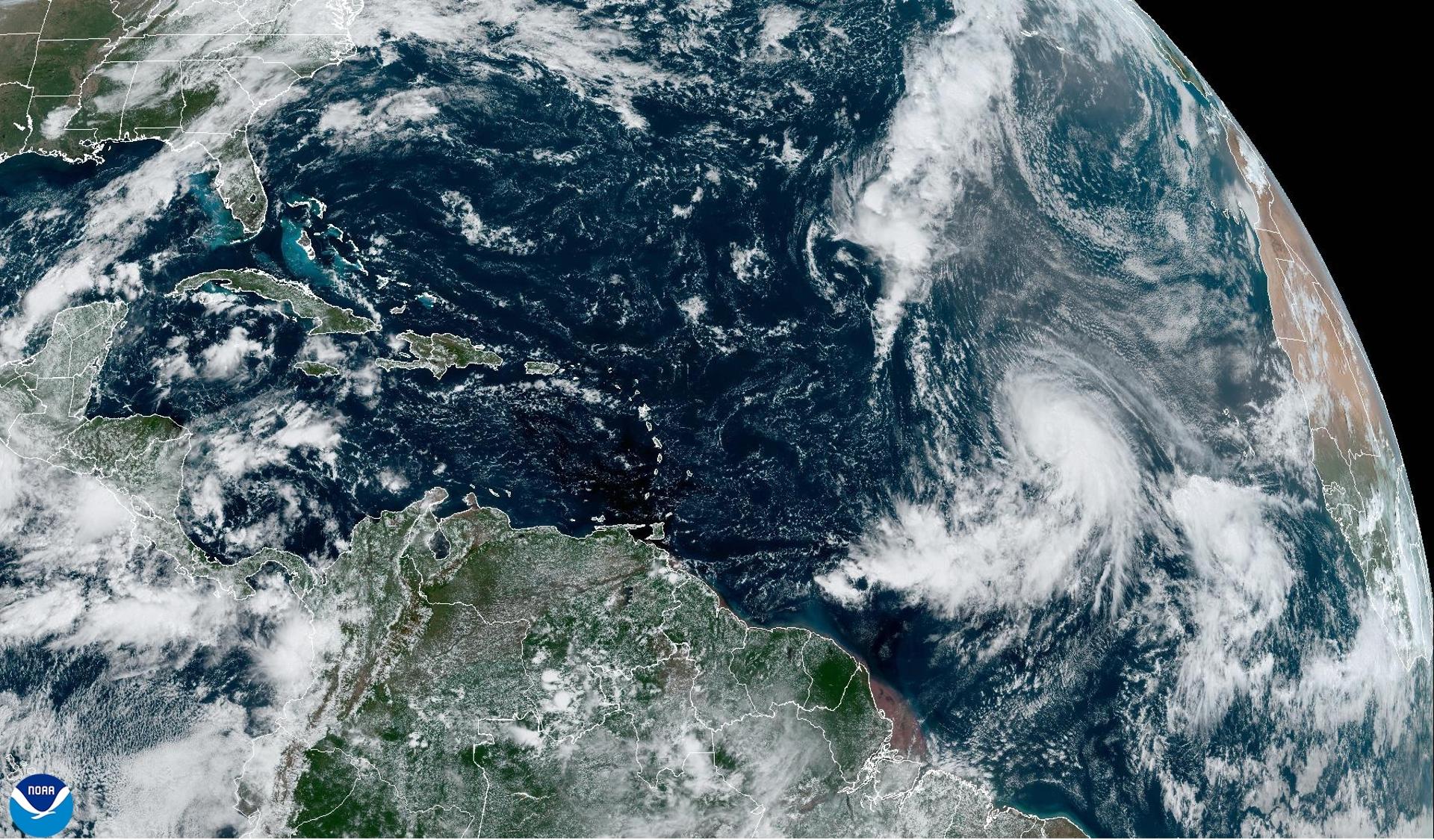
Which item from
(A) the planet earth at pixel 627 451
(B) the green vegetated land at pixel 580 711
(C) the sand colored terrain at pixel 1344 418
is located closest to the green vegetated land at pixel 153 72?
(A) the planet earth at pixel 627 451

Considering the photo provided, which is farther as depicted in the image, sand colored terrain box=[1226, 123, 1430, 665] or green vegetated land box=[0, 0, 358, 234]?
sand colored terrain box=[1226, 123, 1430, 665]

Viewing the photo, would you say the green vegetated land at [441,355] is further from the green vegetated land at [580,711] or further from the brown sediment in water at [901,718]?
the brown sediment in water at [901,718]

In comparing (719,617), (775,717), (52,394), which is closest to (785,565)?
(719,617)

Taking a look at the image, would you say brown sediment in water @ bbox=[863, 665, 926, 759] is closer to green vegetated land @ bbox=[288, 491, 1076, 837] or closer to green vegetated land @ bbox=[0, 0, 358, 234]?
green vegetated land @ bbox=[288, 491, 1076, 837]

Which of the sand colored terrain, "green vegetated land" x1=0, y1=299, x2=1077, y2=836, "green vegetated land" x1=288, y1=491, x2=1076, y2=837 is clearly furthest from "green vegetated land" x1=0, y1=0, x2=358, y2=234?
the sand colored terrain

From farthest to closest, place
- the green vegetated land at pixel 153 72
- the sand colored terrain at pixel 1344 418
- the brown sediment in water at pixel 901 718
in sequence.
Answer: the sand colored terrain at pixel 1344 418, the green vegetated land at pixel 153 72, the brown sediment in water at pixel 901 718

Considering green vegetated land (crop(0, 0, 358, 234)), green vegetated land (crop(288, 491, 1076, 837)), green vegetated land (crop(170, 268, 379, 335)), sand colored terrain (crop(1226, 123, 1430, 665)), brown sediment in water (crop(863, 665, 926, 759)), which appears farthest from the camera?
sand colored terrain (crop(1226, 123, 1430, 665))
